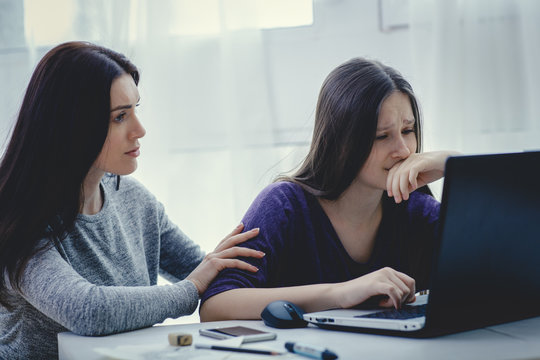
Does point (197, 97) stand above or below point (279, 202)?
above

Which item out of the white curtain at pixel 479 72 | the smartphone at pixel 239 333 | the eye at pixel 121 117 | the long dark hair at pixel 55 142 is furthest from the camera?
the white curtain at pixel 479 72

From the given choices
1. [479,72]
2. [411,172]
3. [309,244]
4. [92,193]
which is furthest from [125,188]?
[479,72]

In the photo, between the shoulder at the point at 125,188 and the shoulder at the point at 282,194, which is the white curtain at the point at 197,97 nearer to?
the shoulder at the point at 125,188

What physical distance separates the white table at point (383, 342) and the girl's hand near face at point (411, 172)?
34 cm

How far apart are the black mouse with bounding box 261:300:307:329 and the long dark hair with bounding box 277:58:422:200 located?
384mm

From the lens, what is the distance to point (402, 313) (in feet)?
3.24

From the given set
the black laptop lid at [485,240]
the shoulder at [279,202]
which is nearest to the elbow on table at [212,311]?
the shoulder at [279,202]

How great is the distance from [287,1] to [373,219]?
2.88ft

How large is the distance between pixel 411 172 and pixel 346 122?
190 mm

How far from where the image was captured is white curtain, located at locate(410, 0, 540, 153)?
191cm

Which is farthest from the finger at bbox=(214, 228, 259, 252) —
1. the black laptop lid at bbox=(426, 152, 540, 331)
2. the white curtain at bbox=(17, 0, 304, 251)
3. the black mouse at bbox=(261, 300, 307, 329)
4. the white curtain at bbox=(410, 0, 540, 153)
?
the white curtain at bbox=(410, 0, 540, 153)

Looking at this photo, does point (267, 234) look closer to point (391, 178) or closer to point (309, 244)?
point (309, 244)

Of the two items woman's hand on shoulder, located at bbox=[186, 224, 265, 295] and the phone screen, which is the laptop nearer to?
the phone screen

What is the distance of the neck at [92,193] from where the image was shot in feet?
4.22
